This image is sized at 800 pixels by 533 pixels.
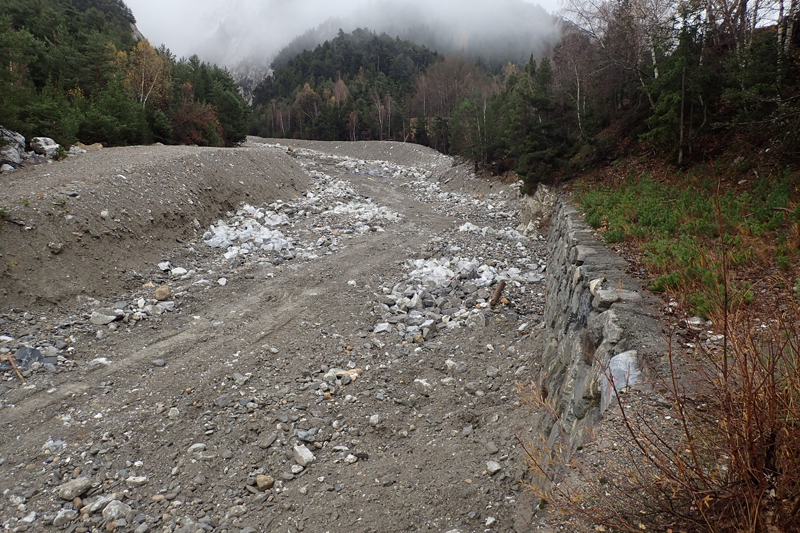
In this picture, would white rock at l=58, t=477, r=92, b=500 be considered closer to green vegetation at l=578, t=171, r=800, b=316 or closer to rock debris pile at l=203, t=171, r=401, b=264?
green vegetation at l=578, t=171, r=800, b=316

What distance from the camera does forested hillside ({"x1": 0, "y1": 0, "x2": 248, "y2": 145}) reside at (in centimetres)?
1510

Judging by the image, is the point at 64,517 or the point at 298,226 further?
the point at 298,226

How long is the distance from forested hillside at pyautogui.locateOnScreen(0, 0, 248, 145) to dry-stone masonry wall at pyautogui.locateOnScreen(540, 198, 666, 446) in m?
17.4

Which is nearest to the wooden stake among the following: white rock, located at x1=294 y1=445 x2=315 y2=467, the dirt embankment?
white rock, located at x1=294 y1=445 x2=315 y2=467

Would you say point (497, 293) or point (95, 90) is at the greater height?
point (95, 90)

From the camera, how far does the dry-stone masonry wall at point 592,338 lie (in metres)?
3.74

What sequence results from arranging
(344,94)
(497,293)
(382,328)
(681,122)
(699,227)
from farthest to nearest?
(344,94)
(681,122)
(497,293)
(382,328)
(699,227)

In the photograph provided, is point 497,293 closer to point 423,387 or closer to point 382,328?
point 382,328

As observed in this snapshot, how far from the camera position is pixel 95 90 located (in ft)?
82.6

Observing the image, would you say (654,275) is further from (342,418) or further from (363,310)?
→ (363,310)

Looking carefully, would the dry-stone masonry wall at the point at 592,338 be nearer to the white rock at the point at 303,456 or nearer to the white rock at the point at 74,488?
the white rock at the point at 303,456

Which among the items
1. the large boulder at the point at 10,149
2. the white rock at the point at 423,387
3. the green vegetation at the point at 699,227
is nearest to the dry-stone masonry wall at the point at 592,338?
the green vegetation at the point at 699,227

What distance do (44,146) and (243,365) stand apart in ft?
45.2

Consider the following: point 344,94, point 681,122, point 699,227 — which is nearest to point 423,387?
point 699,227
